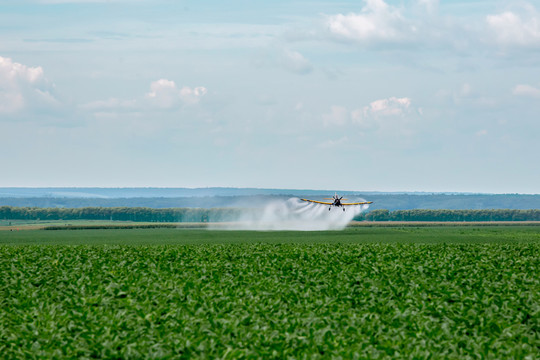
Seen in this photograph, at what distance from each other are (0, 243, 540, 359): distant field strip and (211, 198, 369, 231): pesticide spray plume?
8564 centimetres

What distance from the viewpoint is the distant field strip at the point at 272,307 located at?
21.8 m

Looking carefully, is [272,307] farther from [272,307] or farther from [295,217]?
[295,217]

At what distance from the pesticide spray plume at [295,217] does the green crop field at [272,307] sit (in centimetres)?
8565

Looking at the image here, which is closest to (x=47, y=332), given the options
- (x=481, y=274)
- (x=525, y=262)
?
(x=481, y=274)

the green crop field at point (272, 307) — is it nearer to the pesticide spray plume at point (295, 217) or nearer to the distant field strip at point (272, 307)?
the distant field strip at point (272, 307)

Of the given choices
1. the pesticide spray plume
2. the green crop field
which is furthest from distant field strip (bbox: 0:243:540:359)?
the pesticide spray plume

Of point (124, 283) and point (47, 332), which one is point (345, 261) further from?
point (47, 332)

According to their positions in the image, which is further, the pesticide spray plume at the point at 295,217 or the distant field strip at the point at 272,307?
the pesticide spray plume at the point at 295,217

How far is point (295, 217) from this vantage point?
13838 centimetres

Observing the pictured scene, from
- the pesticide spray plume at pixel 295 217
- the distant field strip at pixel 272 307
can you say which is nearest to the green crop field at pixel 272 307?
the distant field strip at pixel 272 307

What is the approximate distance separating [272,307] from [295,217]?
364ft

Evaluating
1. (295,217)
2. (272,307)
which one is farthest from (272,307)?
(295,217)

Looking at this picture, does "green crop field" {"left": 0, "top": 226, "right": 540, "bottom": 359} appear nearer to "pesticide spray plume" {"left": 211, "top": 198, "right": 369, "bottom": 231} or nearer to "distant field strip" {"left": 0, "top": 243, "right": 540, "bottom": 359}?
"distant field strip" {"left": 0, "top": 243, "right": 540, "bottom": 359}

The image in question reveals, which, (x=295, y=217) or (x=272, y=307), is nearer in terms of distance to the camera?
(x=272, y=307)
